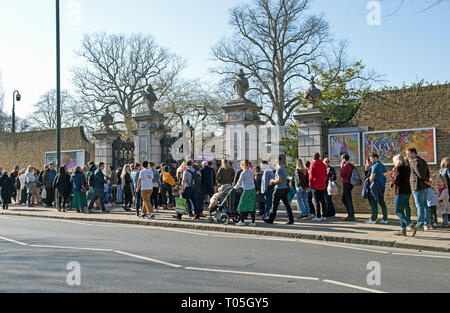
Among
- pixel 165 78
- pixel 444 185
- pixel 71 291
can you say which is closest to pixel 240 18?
pixel 165 78

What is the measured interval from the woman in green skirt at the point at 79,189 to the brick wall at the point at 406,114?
9100mm

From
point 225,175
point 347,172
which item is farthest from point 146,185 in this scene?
point 347,172

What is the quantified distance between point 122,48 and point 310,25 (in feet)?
55.5

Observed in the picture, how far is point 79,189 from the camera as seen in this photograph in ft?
51.6

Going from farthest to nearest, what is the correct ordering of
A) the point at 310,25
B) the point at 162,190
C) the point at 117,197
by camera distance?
the point at 310,25 → the point at 117,197 → the point at 162,190

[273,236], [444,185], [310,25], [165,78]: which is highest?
[310,25]

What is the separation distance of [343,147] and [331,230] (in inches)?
175

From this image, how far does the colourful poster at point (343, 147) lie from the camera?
13797mm

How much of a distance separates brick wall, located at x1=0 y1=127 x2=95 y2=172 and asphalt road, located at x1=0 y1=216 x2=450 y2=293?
1223 centimetres

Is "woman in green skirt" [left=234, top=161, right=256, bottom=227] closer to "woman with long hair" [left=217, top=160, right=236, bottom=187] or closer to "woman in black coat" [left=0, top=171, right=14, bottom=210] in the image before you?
"woman with long hair" [left=217, top=160, right=236, bottom=187]
